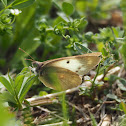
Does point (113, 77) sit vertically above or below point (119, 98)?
above

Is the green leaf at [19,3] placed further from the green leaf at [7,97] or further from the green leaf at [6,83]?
the green leaf at [7,97]

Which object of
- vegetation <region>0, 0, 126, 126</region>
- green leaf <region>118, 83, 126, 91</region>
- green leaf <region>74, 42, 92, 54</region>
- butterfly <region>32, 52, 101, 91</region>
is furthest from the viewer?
green leaf <region>118, 83, 126, 91</region>

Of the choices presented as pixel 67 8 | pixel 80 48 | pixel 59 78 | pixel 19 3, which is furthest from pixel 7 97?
pixel 67 8

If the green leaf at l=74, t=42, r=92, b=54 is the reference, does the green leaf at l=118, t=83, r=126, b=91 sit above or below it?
below

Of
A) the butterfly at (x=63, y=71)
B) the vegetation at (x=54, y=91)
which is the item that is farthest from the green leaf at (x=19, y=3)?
the butterfly at (x=63, y=71)

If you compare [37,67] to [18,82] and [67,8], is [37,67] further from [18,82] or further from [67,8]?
[67,8]

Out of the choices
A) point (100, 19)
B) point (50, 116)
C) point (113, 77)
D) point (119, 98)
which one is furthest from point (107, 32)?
point (100, 19)

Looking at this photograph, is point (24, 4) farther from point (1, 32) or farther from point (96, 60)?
point (96, 60)

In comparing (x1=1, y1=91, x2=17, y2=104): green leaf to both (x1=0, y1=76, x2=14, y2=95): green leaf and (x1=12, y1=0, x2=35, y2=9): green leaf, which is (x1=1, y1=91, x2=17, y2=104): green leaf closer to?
(x1=0, y1=76, x2=14, y2=95): green leaf

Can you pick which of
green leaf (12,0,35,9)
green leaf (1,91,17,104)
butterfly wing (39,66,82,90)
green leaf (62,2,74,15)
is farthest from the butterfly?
green leaf (62,2,74,15)

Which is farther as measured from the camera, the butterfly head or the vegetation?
the butterfly head
